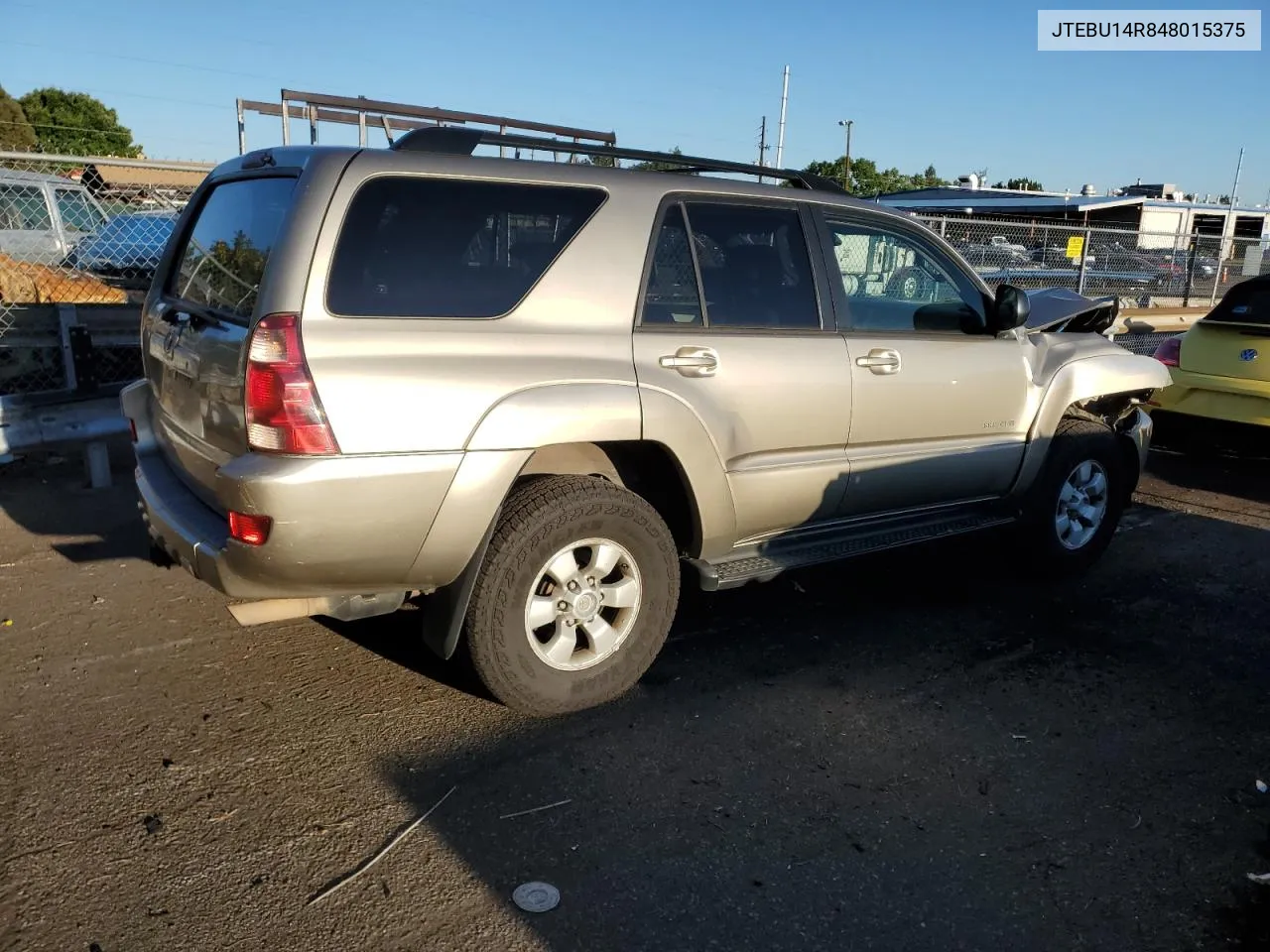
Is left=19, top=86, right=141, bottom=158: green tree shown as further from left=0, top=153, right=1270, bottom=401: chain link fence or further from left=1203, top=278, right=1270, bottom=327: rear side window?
left=1203, top=278, right=1270, bottom=327: rear side window

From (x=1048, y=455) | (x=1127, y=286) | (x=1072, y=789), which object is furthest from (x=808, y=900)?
(x=1127, y=286)

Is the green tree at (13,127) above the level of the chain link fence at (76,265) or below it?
above

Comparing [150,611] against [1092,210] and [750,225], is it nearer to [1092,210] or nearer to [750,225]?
[750,225]

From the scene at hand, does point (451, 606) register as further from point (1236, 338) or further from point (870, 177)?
point (870, 177)

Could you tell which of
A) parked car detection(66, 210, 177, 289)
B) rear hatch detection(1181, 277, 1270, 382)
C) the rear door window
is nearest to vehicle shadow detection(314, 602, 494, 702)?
rear hatch detection(1181, 277, 1270, 382)

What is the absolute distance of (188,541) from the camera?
3291mm

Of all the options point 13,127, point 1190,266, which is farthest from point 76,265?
point 13,127

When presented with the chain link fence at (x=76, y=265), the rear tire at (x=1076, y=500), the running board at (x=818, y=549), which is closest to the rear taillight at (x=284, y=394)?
the running board at (x=818, y=549)

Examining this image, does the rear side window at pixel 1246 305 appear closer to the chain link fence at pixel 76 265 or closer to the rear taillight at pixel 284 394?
the rear taillight at pixel 284 394

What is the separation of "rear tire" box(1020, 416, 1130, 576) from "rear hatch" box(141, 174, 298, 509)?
3.84 m

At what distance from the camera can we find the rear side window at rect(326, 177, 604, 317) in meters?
3.10

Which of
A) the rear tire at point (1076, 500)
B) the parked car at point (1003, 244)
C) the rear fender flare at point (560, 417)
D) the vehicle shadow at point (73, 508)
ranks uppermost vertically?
the parked car at point (1003, 244)

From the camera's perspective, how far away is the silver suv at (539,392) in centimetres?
305

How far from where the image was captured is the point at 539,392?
10.9 ft
